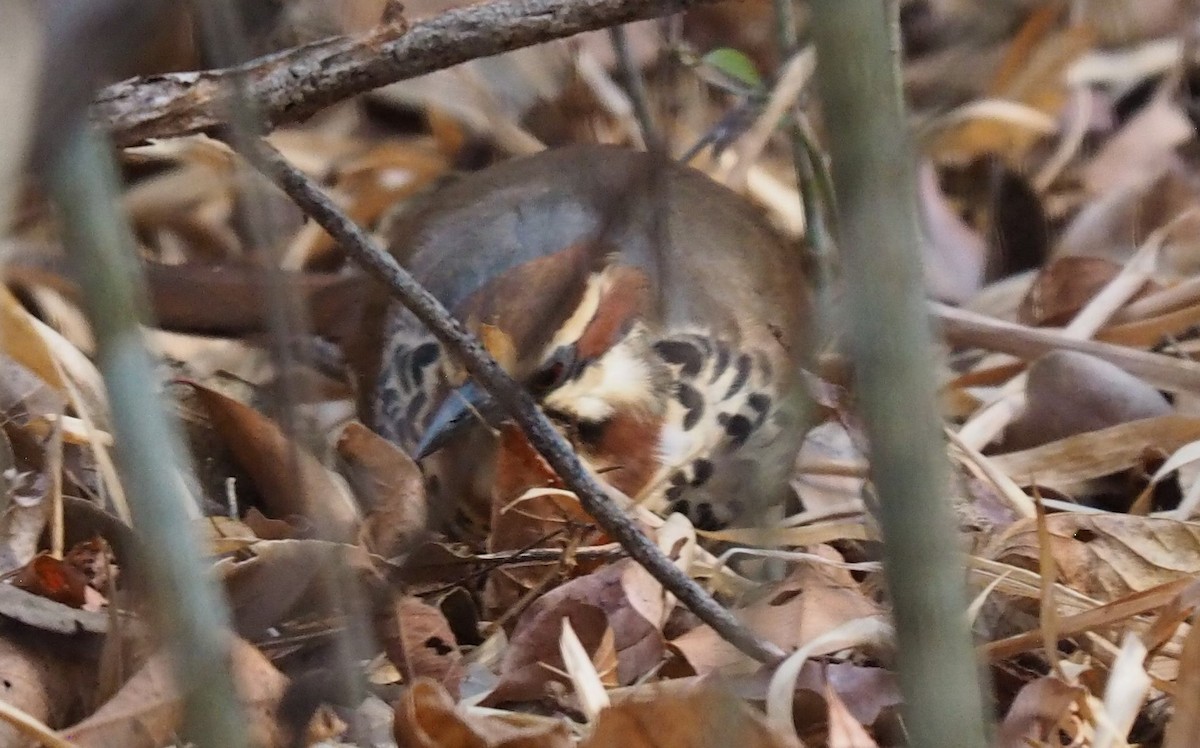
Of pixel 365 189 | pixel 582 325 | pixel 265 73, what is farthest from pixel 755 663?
pixel 365 189

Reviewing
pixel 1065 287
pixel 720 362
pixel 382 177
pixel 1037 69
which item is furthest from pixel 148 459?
pixel 1037 69

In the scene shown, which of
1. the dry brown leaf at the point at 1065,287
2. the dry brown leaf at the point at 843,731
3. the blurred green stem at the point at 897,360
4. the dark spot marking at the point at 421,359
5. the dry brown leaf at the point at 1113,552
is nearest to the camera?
the blurred green stem at the point at 897,360

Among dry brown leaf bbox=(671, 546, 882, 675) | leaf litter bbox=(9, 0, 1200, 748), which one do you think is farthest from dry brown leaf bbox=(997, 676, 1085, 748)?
dry brown leaf bbox=(671, 546, 882, 675)

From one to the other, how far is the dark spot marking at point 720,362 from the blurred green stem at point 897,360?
968mm

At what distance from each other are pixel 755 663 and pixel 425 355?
804mm

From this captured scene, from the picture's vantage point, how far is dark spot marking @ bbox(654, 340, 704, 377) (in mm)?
1453

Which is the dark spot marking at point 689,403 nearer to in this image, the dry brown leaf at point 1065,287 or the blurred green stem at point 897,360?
the dry brown leaf at point 1065,287

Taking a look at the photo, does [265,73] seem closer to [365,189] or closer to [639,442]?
[639,442]

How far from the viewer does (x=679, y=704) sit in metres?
0.75

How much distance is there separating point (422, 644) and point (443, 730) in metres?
0.18

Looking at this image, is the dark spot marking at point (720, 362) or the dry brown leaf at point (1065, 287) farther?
the dry brown leaf at point (1065, 287)

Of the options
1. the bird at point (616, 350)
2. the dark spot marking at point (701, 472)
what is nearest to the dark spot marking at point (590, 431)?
the bird at point (616, 350)

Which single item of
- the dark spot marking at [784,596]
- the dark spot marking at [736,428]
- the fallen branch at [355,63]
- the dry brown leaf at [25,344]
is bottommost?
the dark spot marking at [736,428]

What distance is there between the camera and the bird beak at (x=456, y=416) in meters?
1.22
